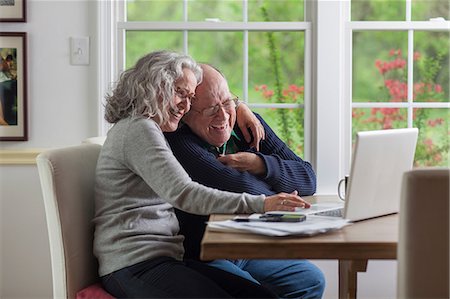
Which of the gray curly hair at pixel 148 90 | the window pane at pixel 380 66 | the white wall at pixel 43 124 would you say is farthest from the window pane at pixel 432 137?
the gray curly hair at pixel 148 90

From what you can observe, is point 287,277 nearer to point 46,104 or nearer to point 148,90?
point 148,90

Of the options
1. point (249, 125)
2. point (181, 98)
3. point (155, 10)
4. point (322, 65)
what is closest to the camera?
point (181, 98)

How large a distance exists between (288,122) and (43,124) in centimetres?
113

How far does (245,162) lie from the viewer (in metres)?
2.79

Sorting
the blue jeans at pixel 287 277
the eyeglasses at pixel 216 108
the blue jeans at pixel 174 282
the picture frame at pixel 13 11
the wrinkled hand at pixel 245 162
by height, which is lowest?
the blue jeans at pixel 287 277

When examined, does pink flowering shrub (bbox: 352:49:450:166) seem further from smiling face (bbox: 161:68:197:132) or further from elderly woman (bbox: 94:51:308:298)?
elderly woman (bbox: 94:51:308:298)

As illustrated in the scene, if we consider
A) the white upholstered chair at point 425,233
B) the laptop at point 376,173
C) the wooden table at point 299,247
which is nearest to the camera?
the white upholstered chair at point 425,233

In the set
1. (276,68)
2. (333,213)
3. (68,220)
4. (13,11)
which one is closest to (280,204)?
(333,213)

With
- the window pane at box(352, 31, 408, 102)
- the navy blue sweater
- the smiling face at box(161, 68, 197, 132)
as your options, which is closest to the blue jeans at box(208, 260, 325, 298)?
the navy blue sweater

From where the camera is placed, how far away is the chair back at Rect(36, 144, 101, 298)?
2.44 metres

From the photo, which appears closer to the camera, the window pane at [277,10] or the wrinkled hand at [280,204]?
the wrinkled hand at [280,204]

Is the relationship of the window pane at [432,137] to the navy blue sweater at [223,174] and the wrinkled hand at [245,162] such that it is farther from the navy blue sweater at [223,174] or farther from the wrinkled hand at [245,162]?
the wrinkled hand at [245,162]

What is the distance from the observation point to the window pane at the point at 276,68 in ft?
12.5

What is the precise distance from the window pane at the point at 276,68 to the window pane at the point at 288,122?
5 cm
